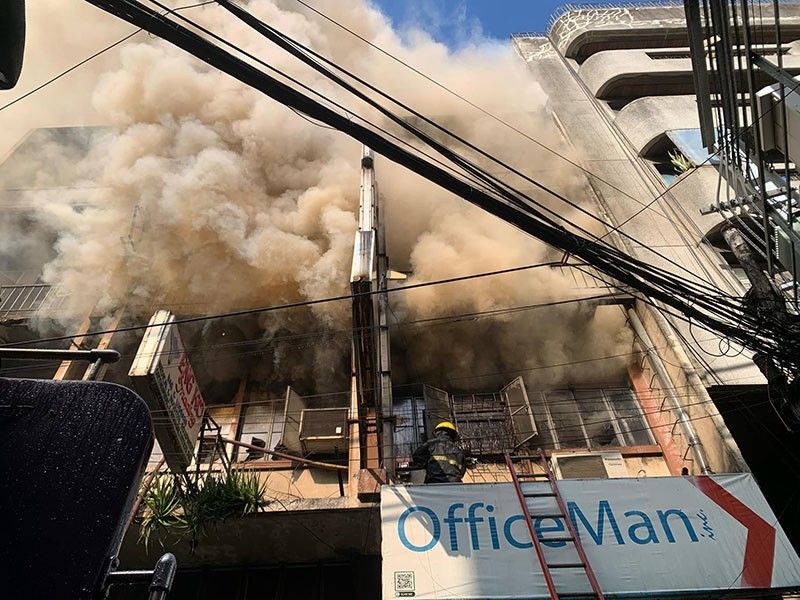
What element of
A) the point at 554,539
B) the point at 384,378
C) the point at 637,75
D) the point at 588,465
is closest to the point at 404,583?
the point at 554,539

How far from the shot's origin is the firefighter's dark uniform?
672cm

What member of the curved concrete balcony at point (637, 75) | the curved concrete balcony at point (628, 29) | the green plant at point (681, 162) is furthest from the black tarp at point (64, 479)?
the curved concrete balcony at point (628, 29)

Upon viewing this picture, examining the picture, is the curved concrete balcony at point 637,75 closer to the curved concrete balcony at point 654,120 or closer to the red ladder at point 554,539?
the curved concrete balcony at point 654,120

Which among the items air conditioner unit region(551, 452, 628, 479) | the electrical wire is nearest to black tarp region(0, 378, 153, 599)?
the electrical wire

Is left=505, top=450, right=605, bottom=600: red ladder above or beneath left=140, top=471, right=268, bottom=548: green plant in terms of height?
beneath

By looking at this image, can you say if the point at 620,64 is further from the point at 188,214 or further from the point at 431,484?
the point at 431,484

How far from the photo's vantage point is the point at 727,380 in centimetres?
869

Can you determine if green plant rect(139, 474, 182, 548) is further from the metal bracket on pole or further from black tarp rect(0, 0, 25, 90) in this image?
black tarp rect(0, 0, 25, 90)

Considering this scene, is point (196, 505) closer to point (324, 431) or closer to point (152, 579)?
point (324, 431)

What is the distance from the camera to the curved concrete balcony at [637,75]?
1723cm

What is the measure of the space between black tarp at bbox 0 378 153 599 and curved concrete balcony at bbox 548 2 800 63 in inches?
861

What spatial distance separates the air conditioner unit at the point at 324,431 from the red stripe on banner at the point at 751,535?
5070 mm

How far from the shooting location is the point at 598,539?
5.68 meters

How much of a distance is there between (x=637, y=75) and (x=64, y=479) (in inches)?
766
